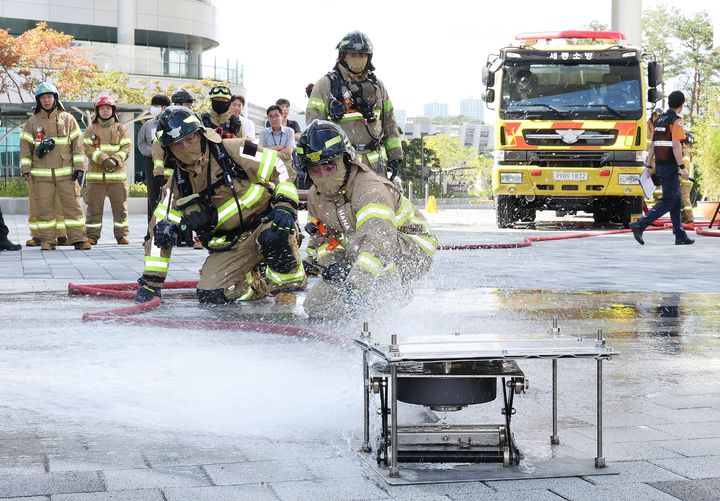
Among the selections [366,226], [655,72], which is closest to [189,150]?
[366,226]

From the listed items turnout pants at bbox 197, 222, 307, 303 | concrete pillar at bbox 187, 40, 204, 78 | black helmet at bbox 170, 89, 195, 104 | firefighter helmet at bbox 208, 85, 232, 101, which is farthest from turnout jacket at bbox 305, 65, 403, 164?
concrete pillar at bbox 187, 40, 204, 78

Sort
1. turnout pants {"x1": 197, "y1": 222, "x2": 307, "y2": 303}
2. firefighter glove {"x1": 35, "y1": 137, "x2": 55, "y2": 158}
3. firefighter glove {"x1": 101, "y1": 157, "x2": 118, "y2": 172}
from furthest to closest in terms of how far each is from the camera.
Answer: firefighter glove {"x1": 101, "y1": 157, "x2": 118, "y2": 172}
firefighter glove {"x1": 35, "y1": 137, "x2": 55, "y2": 158}
turnout pants {"x1": 197, "y1": 222, "x2": 307, "y2": 303}

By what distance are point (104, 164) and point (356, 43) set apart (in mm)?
5902

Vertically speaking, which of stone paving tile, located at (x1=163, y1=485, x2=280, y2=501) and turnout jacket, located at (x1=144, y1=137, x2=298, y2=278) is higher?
turnout jacket, located at (x1=144, y1=137, x2=298, y2=278)

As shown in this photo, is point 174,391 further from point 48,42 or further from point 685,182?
point 48,42

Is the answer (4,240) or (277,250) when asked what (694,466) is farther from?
(4,240)

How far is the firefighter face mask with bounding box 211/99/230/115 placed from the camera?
1129cm

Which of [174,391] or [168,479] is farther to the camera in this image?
[174,391]

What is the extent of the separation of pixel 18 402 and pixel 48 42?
110 feet

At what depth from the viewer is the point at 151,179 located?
1301 cm

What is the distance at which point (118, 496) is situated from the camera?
10.0ft

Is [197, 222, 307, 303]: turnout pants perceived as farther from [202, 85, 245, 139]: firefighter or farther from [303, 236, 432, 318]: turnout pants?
[202, 85, 245, 139]: firefighter

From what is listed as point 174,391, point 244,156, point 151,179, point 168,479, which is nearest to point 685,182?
point 151,179

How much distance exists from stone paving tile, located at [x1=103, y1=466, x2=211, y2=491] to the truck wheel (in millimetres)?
15493
